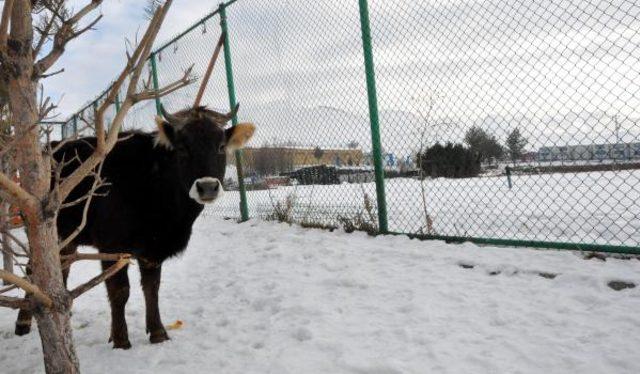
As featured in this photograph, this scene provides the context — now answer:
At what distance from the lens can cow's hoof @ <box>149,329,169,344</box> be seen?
306 cm

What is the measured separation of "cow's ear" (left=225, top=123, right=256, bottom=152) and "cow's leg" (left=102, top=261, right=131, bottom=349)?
1.22 meters

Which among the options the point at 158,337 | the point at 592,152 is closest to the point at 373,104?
the point at 592,152

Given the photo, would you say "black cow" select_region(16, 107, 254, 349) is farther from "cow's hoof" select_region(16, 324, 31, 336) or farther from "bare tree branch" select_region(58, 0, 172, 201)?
"bare tree branch" select_region(58, 0, 172, 201)

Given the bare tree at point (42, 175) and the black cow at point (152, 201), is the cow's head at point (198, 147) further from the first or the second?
the bare tree at point (42, 175)

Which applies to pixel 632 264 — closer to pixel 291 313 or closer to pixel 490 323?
pixel 490 323

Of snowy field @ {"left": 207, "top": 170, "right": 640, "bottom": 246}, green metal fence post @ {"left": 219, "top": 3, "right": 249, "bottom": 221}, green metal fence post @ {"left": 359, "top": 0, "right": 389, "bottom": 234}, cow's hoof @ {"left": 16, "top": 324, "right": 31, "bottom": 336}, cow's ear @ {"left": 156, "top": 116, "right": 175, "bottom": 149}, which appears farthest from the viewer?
green metal fence post @ {"left": 219, "top": 3, "right": 249, "bottom": 221}

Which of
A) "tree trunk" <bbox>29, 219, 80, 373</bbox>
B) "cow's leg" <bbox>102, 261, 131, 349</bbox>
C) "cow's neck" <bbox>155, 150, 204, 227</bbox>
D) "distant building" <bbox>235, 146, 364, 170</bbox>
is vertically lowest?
"cow's leg" <bbox>102, 261, 131, 349</bbox>

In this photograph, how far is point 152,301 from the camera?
10.5 feet

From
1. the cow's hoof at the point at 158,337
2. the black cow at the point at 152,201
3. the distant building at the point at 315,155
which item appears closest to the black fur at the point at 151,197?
the black cow at the point at 152,201

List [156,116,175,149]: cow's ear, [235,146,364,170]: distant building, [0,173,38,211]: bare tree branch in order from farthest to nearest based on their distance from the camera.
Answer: [235,146,364,170]: distant building → [156,116,175,149]: cow's ear → [0,173,38,211]: bare tree branch

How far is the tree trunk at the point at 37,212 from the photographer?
5.14 ft

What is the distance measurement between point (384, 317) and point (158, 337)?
61.3 inches

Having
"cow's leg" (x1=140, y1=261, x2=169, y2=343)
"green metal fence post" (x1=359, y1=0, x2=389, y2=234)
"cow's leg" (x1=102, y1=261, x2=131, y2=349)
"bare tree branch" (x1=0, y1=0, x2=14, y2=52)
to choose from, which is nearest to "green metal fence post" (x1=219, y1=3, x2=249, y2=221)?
"green metal fence post" (x1=359, y1=0, x2=389, y2=234)

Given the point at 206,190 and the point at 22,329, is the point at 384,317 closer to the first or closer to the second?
the point at 206,190
